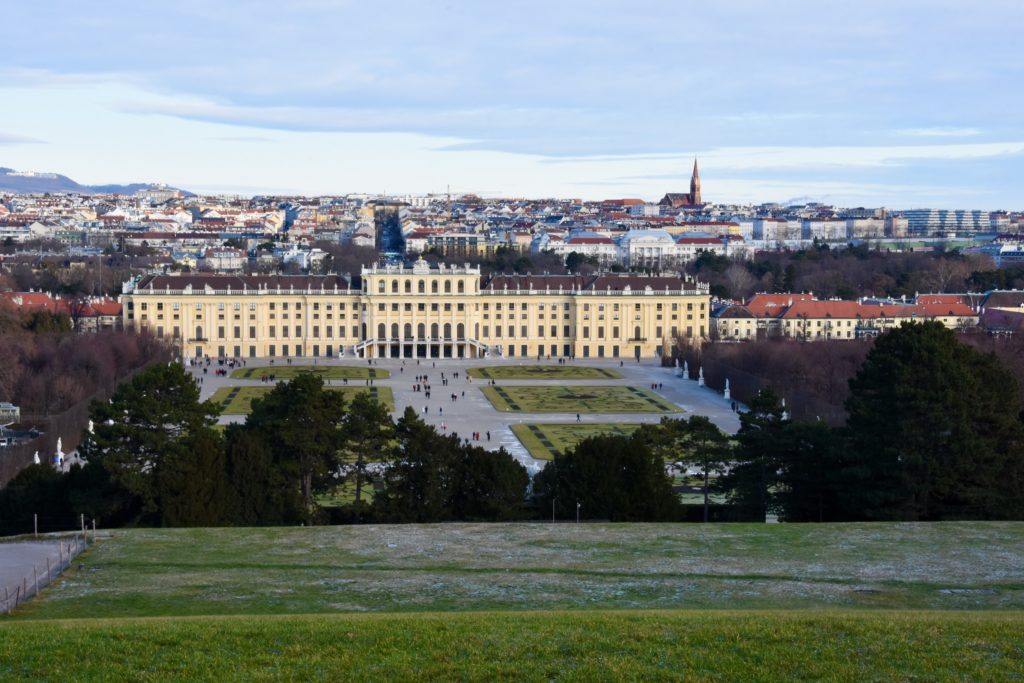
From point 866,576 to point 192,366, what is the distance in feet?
179

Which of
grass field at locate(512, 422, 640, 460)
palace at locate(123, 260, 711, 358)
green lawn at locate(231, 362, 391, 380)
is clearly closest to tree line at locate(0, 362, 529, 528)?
grass field at locate(512, 422, 640, 460)

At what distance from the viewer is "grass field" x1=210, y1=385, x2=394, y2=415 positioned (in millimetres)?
50031

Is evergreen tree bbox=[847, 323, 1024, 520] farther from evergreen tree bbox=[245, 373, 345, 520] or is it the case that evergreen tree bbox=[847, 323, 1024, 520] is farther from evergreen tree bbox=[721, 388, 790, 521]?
evergreen tree bbox=[245, 373, 345, 520]

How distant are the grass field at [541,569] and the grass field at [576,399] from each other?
2822cm

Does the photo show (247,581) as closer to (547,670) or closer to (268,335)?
(547,670)

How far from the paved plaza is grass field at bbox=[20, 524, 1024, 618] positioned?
1367cm

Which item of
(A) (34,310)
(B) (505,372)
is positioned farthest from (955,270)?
(A) (34,310)

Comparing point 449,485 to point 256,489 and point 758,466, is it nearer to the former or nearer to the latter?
point 256,489

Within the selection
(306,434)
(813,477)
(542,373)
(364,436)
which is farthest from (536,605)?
(542,373)

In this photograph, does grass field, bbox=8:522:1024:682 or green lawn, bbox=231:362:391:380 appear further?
green lawn, bbox=231:362:391:380

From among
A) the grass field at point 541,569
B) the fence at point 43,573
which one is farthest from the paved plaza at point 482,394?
the fence at point 43,573

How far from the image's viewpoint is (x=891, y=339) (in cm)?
2656

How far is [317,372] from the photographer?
6328 centimetres

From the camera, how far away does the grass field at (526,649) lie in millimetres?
11875
